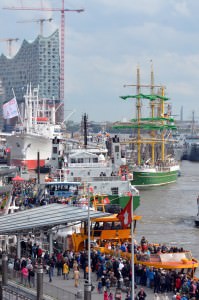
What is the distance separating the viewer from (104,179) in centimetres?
5447

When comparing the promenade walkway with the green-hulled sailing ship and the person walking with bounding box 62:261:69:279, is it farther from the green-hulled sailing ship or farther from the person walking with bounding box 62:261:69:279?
the green-hulled sailing ship

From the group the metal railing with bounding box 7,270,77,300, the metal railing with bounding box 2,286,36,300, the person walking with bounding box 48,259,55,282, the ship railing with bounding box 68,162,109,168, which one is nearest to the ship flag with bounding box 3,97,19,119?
the ship railing with bounding box 68,162,109,168

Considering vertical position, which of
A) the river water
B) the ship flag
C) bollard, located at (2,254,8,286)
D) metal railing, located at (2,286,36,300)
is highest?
the ship flag

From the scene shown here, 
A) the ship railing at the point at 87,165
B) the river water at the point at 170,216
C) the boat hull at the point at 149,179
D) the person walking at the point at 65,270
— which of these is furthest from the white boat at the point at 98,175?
the person walking at the point at 65,270

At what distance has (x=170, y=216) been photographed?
5388 cm

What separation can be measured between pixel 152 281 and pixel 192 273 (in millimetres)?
2636

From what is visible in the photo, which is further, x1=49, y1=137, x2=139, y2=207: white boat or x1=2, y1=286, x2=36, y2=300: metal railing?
x1=49, y1=137, x2=139, y2=207: white boat

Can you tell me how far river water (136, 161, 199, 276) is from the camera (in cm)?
4219

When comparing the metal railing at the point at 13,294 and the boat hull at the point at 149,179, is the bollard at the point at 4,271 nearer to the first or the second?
the metal railing at the point at 13,294

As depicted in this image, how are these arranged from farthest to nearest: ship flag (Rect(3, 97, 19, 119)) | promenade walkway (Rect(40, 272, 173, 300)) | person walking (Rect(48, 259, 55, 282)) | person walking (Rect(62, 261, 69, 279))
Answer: ship flag (Rect(3, 97, 19, 119))
person walking (Rect(62, 261, 69, 279))
person walking (Rect(48, 259, 55, 282))
promenade walkway (Rect(40, 272, 173, 300))

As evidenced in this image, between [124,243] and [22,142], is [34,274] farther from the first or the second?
[22,142]

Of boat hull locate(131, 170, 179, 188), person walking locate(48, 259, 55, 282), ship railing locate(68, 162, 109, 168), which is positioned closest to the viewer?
person walking locate(48, 259, 55, 282)

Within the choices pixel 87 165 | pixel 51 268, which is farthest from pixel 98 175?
pixel 51 268

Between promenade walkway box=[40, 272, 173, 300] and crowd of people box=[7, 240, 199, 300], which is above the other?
crowd of people box=[7, 240, 199, 300]
